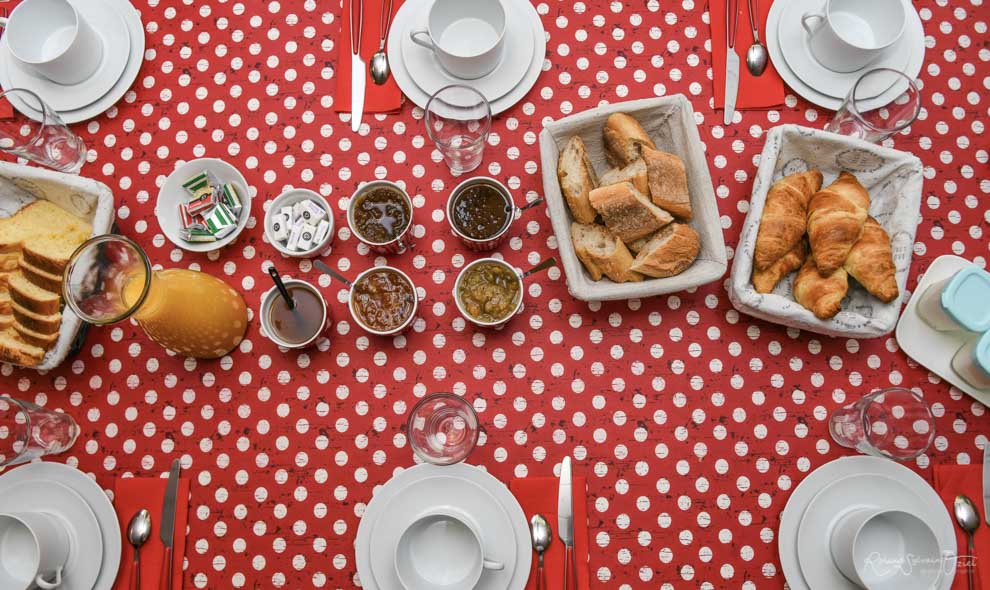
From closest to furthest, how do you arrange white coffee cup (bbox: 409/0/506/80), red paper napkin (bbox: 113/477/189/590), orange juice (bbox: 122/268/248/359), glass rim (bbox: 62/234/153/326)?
glass rim (bbox: 62/234/153/326) → orange juice (bbox: 122/268/248/359) → red paper napkin (bbox: 113/477/189/590) → white coffee cup (bbox: 409/0/506/80)

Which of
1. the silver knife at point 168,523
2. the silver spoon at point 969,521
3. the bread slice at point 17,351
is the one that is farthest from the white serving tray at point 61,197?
the silver spoon at point 969,521

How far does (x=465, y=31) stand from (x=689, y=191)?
0.60m

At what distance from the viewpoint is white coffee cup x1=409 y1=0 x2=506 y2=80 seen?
1.29 metres

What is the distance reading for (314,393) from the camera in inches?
49.9

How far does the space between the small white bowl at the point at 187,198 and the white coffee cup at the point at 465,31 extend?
0.48m

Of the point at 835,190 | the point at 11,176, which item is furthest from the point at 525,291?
the point at 11,176

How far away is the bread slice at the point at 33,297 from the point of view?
118cm

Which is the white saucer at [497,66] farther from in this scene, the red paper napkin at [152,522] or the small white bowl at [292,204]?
the red paper napkin at [152,522]

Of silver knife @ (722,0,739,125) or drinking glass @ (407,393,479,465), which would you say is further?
silver knife @ (722,0,739,125)

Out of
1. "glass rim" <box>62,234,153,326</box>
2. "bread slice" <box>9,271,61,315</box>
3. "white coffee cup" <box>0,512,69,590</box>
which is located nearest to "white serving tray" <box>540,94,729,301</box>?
"glass rim" <box>62,234,153,326</box>

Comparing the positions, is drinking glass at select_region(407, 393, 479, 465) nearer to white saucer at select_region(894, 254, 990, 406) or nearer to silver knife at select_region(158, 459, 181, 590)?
silver knife at select_region(158, 459, 181, 590)

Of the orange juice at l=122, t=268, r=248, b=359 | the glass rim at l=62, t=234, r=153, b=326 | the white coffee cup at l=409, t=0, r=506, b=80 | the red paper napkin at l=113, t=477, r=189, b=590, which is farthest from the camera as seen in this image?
the white coffee cup at l=409, t=0, r=506, b=80

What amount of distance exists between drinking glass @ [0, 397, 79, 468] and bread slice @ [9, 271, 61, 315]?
6.9 inches

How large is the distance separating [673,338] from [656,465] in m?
0.26
